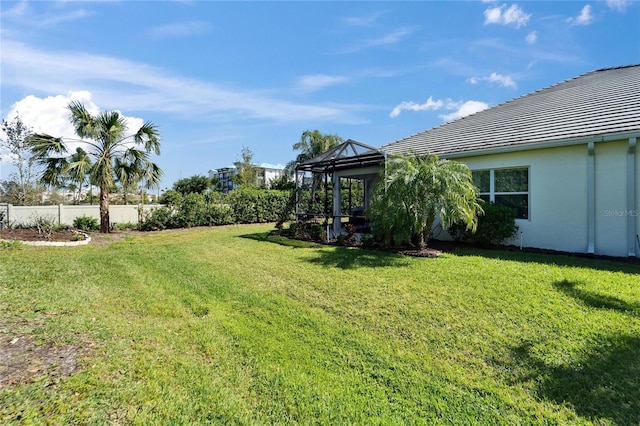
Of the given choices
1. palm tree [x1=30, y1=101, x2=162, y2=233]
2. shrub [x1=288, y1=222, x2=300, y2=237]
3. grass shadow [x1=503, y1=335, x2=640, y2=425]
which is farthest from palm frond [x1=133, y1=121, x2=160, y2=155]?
grass shadow [x1=503, y1=335, x2=640, y2=425]

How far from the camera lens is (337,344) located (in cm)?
371

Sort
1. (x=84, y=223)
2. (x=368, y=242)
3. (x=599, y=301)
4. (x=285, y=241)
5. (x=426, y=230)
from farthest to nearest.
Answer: (x=84, y=223) < (x=285, y=241) < (x=368, y=242) < (x=426, y=230) < (x=599, y=301)

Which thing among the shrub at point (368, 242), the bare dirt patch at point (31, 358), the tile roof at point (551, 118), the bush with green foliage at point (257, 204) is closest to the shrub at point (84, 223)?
the bush with green foliage at point (257, 204)

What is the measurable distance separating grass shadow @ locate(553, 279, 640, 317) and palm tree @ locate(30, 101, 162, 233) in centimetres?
1583

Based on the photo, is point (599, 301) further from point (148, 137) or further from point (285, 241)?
point (148, 137)

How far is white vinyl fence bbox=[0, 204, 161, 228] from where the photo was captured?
13154 millimetres

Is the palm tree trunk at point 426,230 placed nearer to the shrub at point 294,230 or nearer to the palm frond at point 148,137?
the shrub at point 294,230

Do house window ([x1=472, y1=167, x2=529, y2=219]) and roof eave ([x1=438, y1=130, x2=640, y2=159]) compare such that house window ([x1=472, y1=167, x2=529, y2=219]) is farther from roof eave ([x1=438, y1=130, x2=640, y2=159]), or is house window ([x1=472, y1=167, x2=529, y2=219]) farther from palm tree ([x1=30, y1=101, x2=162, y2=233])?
palm tree ([x1=30, y1=101, x2=162, y2=233])

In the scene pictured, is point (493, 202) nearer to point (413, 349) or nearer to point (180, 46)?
point (413, 349)

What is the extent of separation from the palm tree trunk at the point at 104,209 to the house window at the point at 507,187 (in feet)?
49.6

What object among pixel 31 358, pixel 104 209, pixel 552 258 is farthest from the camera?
pixel 104 209

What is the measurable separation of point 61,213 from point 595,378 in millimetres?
18931

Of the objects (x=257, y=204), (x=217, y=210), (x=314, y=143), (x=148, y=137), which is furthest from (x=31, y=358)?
(x=314, y=143)

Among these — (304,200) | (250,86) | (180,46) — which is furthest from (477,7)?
(304,200)
